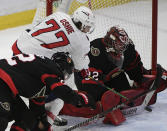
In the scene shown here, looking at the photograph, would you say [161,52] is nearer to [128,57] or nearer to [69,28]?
[128,57]

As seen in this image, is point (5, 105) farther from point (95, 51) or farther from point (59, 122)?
point (95, 51)

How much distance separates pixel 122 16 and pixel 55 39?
1.33 m

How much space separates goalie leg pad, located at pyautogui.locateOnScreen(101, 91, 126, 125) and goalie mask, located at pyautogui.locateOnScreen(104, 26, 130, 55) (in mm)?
324

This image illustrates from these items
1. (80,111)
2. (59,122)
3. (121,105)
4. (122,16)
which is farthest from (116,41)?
(122,16)

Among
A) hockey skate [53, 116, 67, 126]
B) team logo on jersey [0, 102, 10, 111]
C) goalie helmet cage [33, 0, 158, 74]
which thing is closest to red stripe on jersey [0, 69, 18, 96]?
team logo on jersey [0, 102, 10, 111]

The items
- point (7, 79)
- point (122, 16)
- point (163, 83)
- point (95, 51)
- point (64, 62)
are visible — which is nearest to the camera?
point (7, 79)

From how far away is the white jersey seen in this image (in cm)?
253

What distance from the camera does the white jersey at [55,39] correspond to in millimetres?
2525

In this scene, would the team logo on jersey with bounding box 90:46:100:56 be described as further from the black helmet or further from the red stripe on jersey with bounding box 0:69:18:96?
the red stripe on jersey with bounding box 0:69:18:96

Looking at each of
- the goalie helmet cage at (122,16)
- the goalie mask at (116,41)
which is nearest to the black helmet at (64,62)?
the goalie mask at (116,41)

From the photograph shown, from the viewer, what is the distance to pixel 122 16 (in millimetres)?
3697

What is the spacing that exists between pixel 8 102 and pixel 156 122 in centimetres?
105

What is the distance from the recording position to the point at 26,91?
2182mm

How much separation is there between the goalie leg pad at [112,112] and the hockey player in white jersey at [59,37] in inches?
12.4
